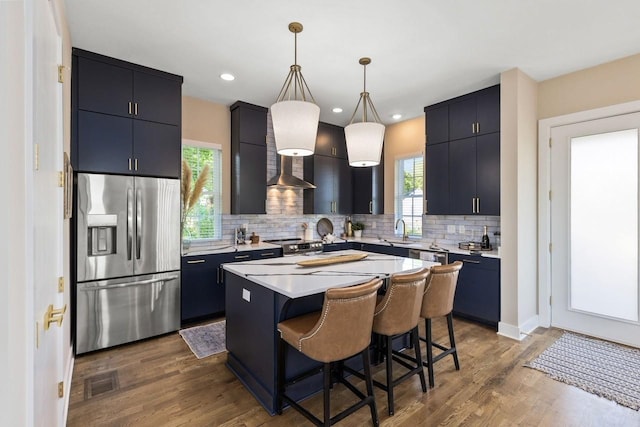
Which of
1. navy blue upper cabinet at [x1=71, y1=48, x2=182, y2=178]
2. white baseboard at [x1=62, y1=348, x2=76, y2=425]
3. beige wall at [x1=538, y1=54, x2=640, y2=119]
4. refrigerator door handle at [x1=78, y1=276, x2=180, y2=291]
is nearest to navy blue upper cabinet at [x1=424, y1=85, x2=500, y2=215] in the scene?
beige wall at [x1=538, y1=54, x2=640, y2=119]

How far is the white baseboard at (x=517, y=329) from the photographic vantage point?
3438mm

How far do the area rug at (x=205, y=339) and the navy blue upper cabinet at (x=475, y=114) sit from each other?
387cm

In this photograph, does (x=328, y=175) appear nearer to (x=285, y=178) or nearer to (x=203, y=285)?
(x=285, y=178)

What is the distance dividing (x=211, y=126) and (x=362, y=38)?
2.60m

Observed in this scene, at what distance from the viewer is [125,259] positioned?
10.6 feet

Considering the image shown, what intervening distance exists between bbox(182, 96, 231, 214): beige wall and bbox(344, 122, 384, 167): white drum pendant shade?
2.44 meters

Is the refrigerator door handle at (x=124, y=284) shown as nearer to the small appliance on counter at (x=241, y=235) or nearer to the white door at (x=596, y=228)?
the small appliance on counter at (x=241, y=235)

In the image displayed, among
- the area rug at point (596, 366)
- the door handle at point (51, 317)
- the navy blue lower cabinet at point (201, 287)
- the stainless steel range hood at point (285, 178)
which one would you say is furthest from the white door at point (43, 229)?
the area rug at point (596, 366)

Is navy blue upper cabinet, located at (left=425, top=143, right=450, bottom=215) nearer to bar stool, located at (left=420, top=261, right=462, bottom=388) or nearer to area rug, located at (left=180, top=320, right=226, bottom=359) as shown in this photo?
bar stool, located at (left=420, top=261, right=462, bottom=388)

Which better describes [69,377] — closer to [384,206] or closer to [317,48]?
[317,48]

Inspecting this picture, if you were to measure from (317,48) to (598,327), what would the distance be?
13.9 ft

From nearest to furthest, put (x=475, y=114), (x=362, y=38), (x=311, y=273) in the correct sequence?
(x=311, y=273) → (x=362, y=38) → (x=475, y=114)

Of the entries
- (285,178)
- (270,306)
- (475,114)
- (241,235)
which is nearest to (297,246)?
(241,235)

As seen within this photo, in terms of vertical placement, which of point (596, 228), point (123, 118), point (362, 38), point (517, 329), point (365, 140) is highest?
point (362, 38)
